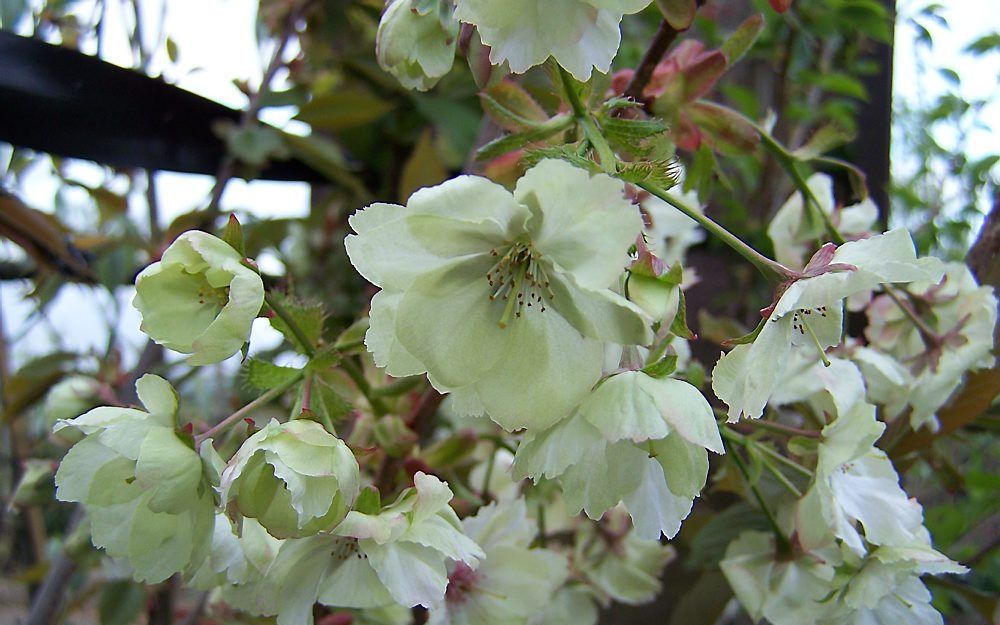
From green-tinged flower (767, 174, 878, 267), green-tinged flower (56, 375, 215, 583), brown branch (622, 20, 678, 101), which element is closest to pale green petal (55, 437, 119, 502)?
green-tinged flower (56, 375, 215, 583)

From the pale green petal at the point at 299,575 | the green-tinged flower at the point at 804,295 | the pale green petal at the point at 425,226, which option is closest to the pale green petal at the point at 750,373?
the green-tinged flower at the point at 804,295

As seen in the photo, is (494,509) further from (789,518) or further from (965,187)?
(965,187)

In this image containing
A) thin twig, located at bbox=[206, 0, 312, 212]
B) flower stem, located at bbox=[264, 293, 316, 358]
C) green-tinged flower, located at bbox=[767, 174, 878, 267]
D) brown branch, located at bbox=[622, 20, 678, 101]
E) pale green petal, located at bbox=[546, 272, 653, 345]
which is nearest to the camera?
pale green petal, located at bbox=[546, 272, 653, 345]

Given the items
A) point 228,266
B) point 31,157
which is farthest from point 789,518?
point 31,157

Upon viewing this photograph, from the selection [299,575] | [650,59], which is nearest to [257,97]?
[650,59]

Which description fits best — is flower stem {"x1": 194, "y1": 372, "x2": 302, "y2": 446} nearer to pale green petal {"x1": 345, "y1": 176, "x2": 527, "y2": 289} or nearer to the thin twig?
pale green petal {"x1": 345, "y1": 176, "x2": 527, "y2": 289}

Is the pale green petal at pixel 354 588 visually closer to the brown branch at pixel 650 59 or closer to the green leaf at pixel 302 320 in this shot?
the green leaf at pixel 302 320

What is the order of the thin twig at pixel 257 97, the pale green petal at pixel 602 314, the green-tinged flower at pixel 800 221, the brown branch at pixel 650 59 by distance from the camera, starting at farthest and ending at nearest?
the thin twig at pixel 257 97, the green-tinged flower at pixel 800 221, the brown branch at pixel 650 59, the pale green petal at pixel 602 314
